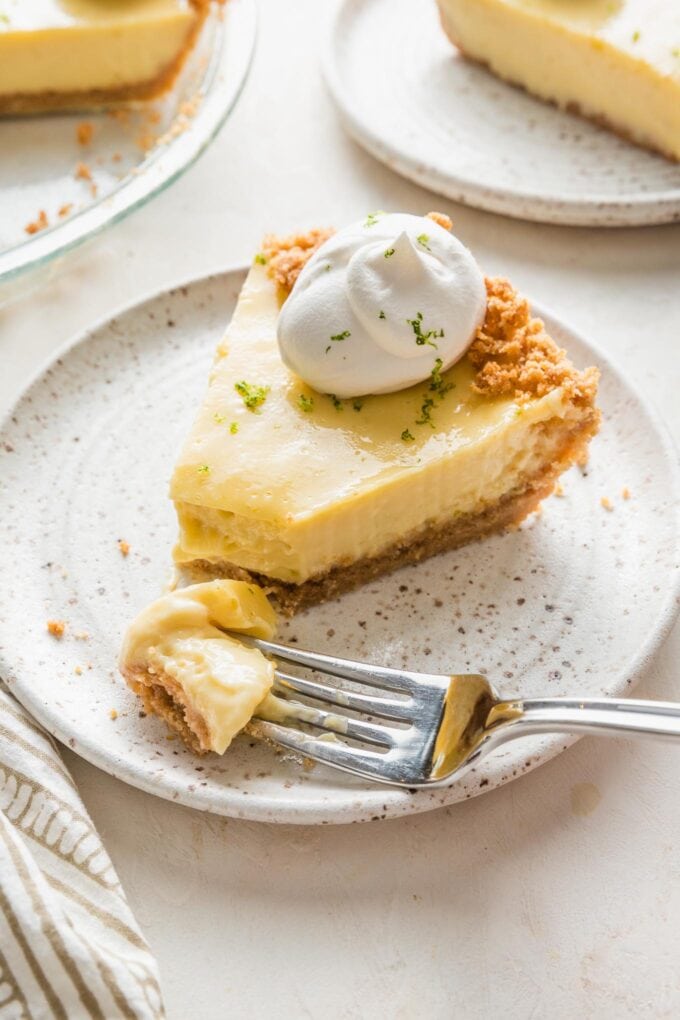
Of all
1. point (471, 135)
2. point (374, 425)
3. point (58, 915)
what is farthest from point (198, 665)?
point (471, 135)

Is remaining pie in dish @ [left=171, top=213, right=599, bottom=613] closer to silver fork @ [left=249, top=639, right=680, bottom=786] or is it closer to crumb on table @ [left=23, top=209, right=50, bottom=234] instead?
silver fork @ [left=249, top=639, right=680, bottom=786]

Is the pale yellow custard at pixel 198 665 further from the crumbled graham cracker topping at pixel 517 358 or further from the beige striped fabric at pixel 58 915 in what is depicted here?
the crumbled graham cracker topping at pixel 517 358

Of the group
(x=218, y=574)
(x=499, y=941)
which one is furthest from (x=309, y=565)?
(x=499, y=941)

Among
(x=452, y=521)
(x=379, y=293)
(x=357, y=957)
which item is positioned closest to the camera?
(x=357, y=957)

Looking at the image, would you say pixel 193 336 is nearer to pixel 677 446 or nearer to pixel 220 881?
pixel 677 446

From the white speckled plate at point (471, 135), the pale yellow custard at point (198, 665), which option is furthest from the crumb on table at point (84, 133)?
the pale yellow custard at point (198, 665)

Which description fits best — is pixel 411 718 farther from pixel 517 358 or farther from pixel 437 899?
pixel 517 358

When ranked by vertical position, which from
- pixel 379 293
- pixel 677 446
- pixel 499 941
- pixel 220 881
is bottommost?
pixel 220 881
